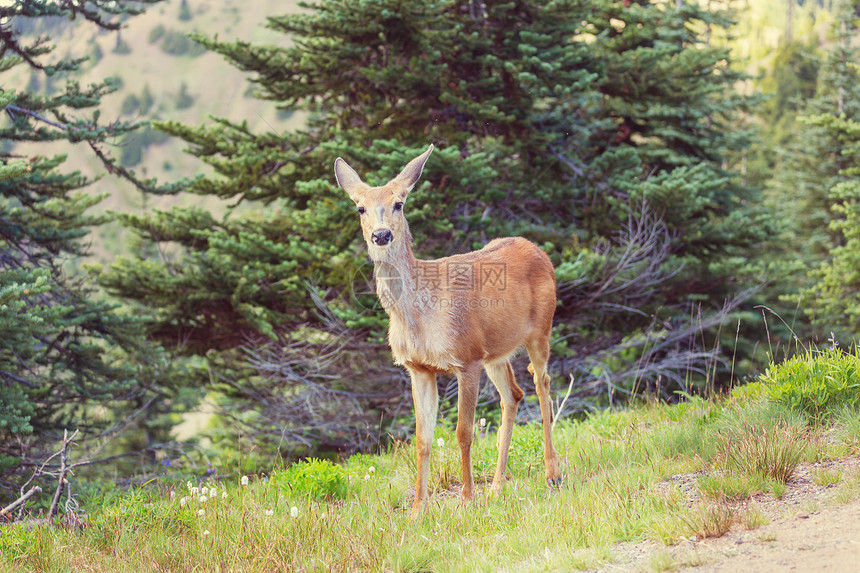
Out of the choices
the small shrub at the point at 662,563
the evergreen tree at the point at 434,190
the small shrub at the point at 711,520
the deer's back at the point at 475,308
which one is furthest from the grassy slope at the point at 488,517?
the evergreen tree at the point at 434,190

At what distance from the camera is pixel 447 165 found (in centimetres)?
1042

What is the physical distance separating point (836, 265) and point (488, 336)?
1493cm

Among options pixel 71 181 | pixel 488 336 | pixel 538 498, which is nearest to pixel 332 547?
pixel 538 498

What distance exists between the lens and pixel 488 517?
468 centimetres

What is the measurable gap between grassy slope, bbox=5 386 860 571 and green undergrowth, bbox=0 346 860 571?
0.01m

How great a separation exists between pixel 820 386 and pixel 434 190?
663 cm

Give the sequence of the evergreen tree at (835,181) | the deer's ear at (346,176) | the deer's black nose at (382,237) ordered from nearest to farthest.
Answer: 1. the deer's black nose at (382,237)
2. the deer's ear at (346,176)
3. the evergreen tree at (835,181)

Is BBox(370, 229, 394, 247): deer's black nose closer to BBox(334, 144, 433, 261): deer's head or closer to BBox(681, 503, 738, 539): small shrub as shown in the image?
BBox(334, 144, 433, 261): deer's head

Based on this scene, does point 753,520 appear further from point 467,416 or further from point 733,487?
point 467,416

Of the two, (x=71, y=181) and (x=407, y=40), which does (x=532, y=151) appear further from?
(x=71, y=181)

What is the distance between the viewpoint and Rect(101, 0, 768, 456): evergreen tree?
1110 cm

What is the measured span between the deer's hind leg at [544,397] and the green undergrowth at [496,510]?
0.13 metres

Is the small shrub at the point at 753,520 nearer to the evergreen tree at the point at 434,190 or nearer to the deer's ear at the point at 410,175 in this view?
the deer's ear at the point at 410,175

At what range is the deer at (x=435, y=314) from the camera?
202 inches
